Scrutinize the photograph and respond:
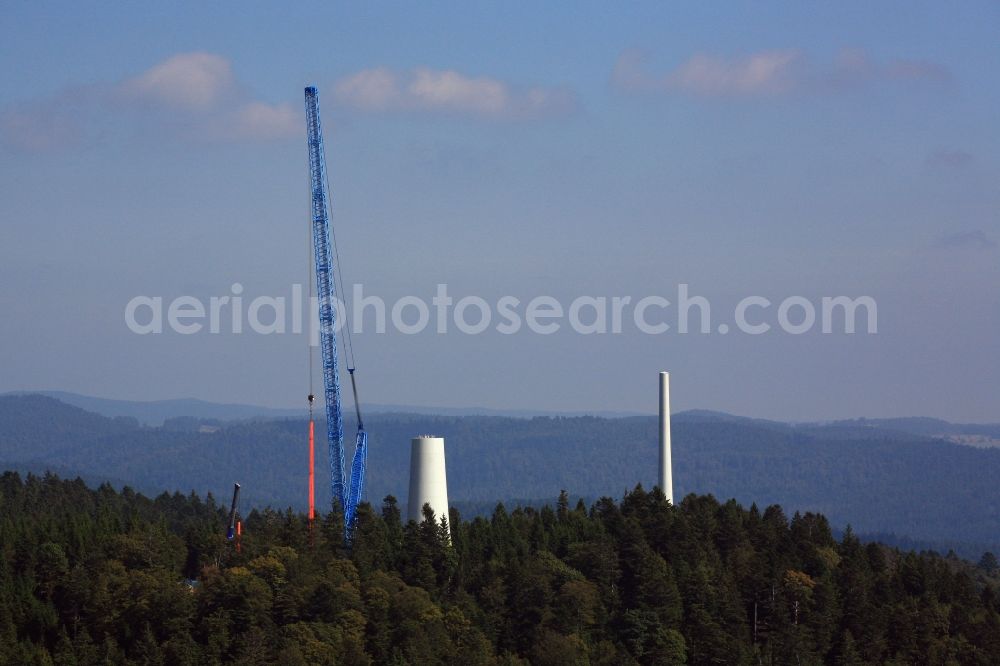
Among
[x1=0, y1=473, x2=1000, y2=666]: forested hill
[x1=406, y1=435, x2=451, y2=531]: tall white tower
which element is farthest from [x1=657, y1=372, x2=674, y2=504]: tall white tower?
[x1=406, y1=435, x2=451, y2=531]: tall white tower

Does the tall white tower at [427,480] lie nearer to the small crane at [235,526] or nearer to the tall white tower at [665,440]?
the small crane at [235,526]

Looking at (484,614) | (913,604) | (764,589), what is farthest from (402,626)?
(913,604)

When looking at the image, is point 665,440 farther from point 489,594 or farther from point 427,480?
point 489,594

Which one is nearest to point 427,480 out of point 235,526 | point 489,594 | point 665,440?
point 489,594

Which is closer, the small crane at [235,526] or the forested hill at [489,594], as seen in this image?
the forested hill at [489,594]

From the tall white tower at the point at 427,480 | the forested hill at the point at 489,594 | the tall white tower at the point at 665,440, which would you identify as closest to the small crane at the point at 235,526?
the forested hill at the point at 489,594
